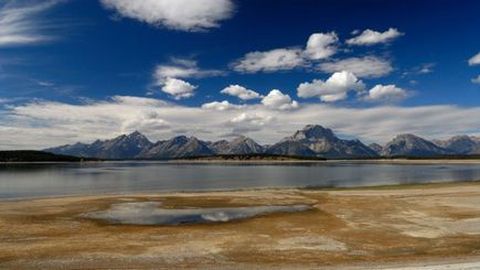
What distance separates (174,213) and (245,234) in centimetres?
1431

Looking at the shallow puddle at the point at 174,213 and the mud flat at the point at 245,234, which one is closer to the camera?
the mud flat at the point at 245,234

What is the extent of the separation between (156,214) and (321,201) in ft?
65.7

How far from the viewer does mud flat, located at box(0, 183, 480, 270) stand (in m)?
24.1

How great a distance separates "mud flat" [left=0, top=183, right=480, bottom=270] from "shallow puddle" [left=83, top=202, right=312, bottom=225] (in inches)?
3.7

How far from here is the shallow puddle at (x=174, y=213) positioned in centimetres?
3956

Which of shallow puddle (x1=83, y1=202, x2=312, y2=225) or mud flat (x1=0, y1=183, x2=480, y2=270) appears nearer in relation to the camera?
mud flat (x1=0, y1=183, x2=480, y2=270)

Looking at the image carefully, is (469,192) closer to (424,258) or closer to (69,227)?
(424,258)

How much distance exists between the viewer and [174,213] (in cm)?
4466

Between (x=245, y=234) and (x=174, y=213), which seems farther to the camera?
(x=174, y=213)

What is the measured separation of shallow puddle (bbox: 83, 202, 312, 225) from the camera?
130 feet

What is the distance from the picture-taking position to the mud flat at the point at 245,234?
24125 mm

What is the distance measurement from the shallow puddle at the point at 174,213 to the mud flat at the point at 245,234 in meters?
0.09

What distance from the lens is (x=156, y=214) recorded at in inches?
1724

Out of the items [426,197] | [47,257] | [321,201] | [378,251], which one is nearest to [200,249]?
[47,257]
